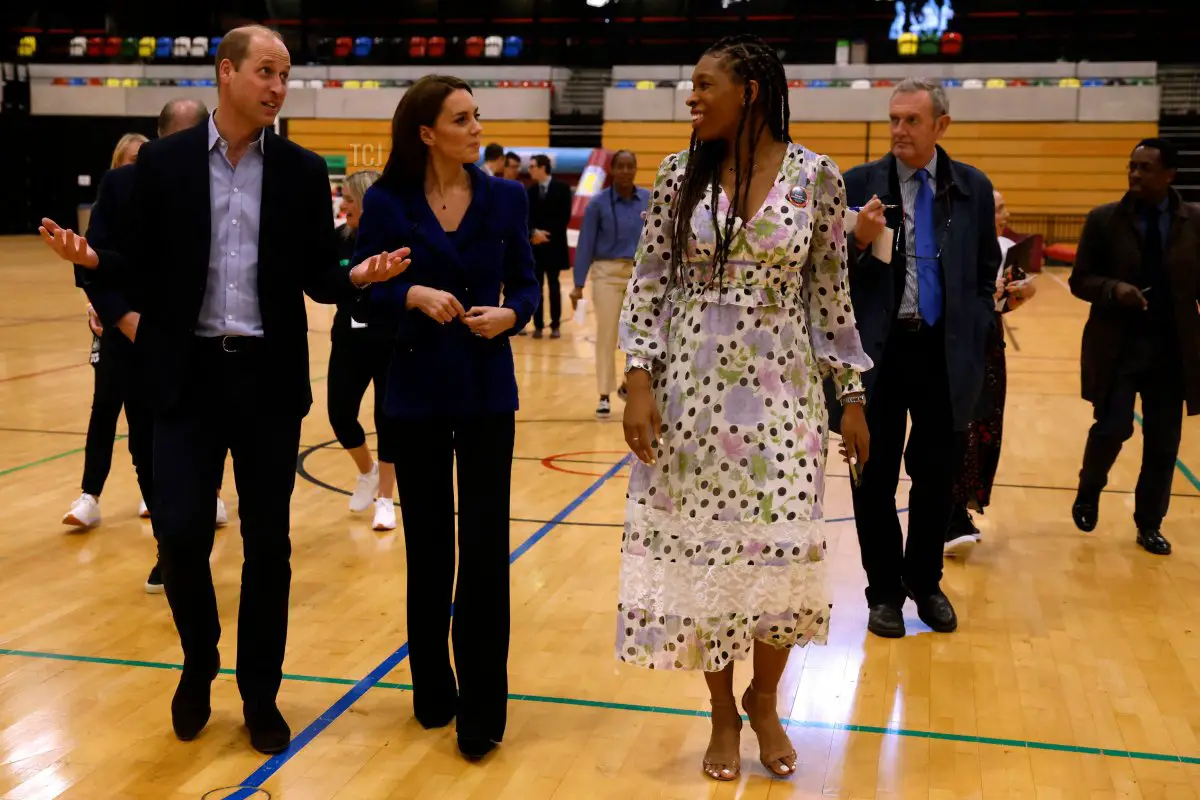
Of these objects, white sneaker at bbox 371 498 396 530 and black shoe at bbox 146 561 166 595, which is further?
white sneaker at bbox 371 498 396 530

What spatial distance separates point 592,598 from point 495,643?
1.38 metres

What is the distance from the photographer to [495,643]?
329 cm

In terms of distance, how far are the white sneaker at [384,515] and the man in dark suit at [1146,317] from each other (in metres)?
3.01

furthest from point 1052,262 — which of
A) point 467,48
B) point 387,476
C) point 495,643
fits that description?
point 495,643

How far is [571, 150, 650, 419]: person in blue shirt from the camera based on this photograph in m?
8.32

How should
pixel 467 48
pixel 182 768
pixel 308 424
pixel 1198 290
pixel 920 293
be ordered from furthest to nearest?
pixel 467 48
pixel 308 424
pixel 1198 290
pixel 920 293
pixel 182 768

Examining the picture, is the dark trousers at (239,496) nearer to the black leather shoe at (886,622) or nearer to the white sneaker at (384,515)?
the black leather shoe at (886,622)

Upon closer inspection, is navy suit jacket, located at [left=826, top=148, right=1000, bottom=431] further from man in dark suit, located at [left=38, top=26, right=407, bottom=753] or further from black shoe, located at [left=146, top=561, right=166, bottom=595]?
black shoe, located at [left=146, top=561, right=166, bottom=595]

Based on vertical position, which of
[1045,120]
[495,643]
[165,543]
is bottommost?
[495,643]

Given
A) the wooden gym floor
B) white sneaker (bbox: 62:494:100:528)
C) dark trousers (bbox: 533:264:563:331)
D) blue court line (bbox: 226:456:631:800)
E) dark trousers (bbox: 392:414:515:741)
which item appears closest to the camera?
blue court line (bbox: 226:456:631:800)

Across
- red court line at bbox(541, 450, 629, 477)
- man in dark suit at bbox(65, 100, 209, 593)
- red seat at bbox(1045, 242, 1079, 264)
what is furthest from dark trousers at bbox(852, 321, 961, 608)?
red seat at bbox(1045, 242, 1079, 264)

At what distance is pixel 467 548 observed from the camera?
10.7ft

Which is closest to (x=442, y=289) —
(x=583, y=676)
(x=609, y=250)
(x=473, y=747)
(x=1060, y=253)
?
(x=473, y=747)

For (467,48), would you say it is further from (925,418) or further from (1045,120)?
(925,418)
